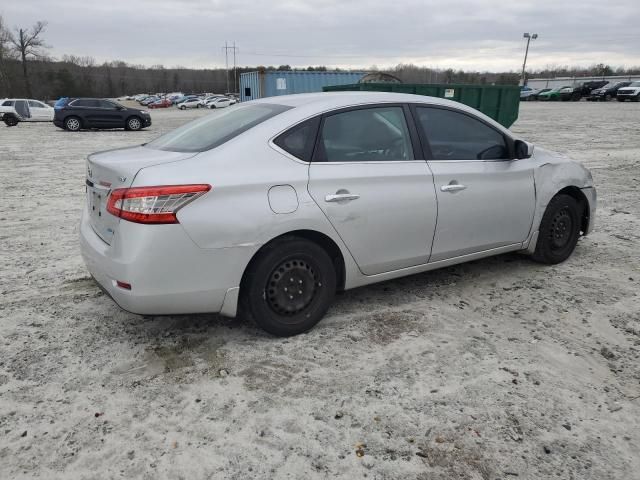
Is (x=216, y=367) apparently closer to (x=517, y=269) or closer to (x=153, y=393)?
(x=153, y=393)

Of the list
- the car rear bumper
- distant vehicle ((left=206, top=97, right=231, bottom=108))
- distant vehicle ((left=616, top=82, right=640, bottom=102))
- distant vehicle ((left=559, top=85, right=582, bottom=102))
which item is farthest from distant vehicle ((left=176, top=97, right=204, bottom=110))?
the car rear bumper

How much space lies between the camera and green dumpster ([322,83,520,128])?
11.6 m

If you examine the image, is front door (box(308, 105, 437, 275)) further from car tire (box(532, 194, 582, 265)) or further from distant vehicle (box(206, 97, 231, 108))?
distant vehicle (box(206, 97, 231, 108))

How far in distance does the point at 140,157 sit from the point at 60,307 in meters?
1.51

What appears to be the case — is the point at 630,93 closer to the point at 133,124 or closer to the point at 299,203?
the point at 133,124

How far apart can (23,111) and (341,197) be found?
1167 inches

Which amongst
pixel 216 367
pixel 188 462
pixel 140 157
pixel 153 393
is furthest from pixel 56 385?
pixel 140 157

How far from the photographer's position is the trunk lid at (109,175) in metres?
3.04

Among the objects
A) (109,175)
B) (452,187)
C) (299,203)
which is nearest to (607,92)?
(452,187)

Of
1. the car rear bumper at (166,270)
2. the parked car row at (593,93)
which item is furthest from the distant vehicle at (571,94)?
the car rear bumper at (166,270)

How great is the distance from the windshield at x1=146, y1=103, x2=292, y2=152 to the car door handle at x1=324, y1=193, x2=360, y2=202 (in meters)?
0.69

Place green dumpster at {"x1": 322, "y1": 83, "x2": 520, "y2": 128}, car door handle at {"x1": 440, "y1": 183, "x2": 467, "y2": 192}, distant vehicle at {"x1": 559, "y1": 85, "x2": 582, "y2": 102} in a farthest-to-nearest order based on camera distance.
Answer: distant vehicle at {"x1": 559, "y1": 85, "x2": 582, "y2": 102} < green dumpster at {"x1": 322, "y1": 83, "x2": 520, "y2": 128} < car door handle at {"x1": 440, "y1": 183, "x2": 467, "y2": 192}

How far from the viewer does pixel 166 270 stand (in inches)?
116

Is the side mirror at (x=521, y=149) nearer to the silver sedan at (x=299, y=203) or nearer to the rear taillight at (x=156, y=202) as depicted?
the silver sedan at (x=299, y=203)
